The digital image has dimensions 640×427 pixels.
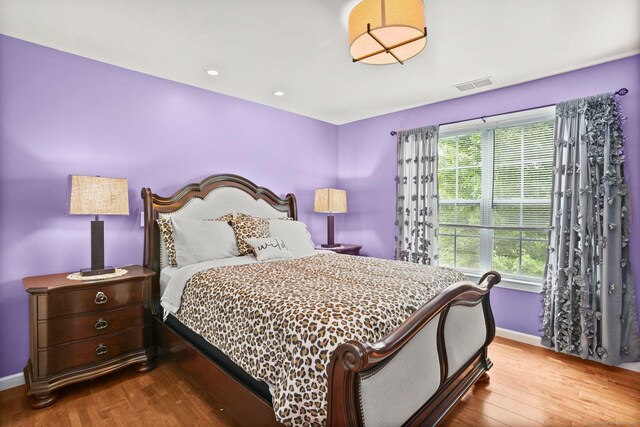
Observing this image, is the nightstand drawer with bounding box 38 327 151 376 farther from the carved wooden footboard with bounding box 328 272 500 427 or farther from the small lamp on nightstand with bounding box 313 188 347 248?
the small lamp on nightstand with bounding box 313 188 347 248

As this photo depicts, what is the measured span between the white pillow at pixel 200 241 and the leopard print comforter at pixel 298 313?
42 centimetres

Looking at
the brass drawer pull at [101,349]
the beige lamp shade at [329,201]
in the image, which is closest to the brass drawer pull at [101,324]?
the brass drawer pull at [101,349]

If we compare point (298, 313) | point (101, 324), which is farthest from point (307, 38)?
point (101, 324)

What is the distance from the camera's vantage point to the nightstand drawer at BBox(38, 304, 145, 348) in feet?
6.89

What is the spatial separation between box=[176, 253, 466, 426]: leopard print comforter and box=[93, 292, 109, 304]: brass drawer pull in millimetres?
525

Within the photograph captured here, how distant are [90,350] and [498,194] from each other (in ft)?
12.6

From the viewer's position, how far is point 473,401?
85.1 inches

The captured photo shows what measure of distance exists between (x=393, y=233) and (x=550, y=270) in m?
1.69

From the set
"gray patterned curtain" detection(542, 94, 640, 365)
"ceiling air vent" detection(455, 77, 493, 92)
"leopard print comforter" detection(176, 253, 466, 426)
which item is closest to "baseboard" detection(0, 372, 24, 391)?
"leopard print comforter" detection(176, 253, 466, 426)

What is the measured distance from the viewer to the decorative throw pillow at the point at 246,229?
3.00 metres

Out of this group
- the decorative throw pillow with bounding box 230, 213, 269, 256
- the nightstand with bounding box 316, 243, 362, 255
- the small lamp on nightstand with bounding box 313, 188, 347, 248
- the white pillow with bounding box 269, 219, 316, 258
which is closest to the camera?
the decorative throw pillow with bounding box 230, 213, 269, 256

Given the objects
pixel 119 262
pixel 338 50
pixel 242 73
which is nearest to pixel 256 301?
pixel 119 262

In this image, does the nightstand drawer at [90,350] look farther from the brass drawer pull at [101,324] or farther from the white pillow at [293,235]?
the white pillow at [293,235]

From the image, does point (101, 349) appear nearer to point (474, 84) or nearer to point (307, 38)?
point (307, 38)
